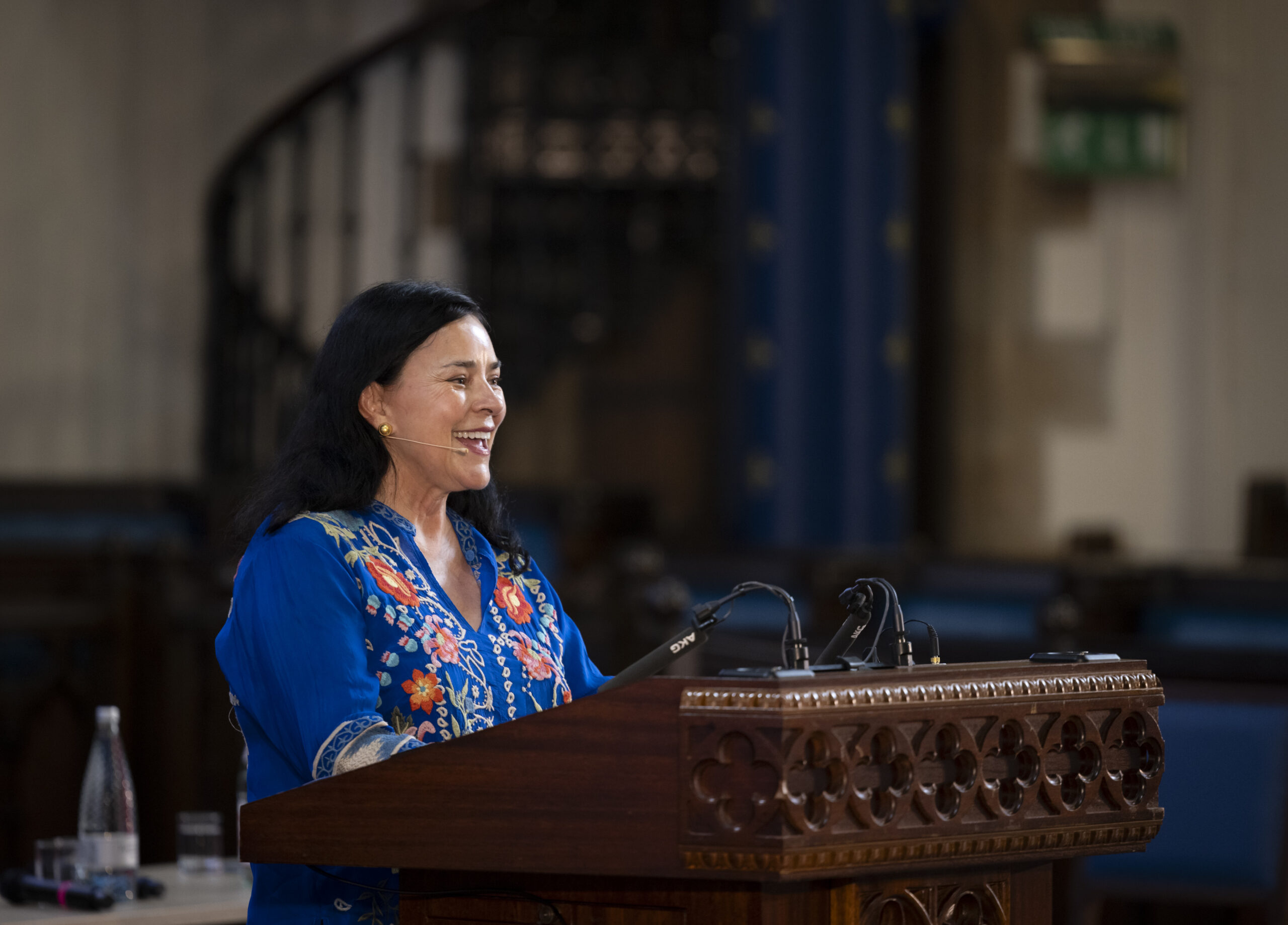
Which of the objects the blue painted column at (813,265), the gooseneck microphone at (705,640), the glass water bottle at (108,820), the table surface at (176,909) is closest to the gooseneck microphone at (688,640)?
the gooseneck microphone at (705,640)

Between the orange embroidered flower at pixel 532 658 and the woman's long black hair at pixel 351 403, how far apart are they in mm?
218

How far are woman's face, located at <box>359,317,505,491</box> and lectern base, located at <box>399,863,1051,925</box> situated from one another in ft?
1.60

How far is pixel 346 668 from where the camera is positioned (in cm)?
161

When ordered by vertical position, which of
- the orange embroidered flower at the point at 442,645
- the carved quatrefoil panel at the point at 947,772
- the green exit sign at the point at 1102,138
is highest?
the green exit sign at the point at 1102,138

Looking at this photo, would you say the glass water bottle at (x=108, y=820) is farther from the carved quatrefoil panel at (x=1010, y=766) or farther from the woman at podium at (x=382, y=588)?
the carved quatrefoil panel at (x=1010, y=766)

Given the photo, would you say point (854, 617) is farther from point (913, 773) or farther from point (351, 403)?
point (351, 403)

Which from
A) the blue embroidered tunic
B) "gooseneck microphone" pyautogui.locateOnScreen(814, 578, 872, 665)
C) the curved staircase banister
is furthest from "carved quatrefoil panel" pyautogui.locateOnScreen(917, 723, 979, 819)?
the curved staircase banister

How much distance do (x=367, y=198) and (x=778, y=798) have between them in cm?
650

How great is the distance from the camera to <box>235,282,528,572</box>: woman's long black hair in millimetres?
1822

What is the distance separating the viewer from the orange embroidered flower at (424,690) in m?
1.70

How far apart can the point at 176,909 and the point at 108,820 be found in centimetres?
27

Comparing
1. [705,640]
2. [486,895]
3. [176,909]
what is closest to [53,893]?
[176,909]

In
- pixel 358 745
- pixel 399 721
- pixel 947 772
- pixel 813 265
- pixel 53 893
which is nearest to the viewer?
pixel 947 772

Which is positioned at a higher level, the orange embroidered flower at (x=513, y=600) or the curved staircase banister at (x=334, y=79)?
the curved staircase banister at (x=334, y=79)
